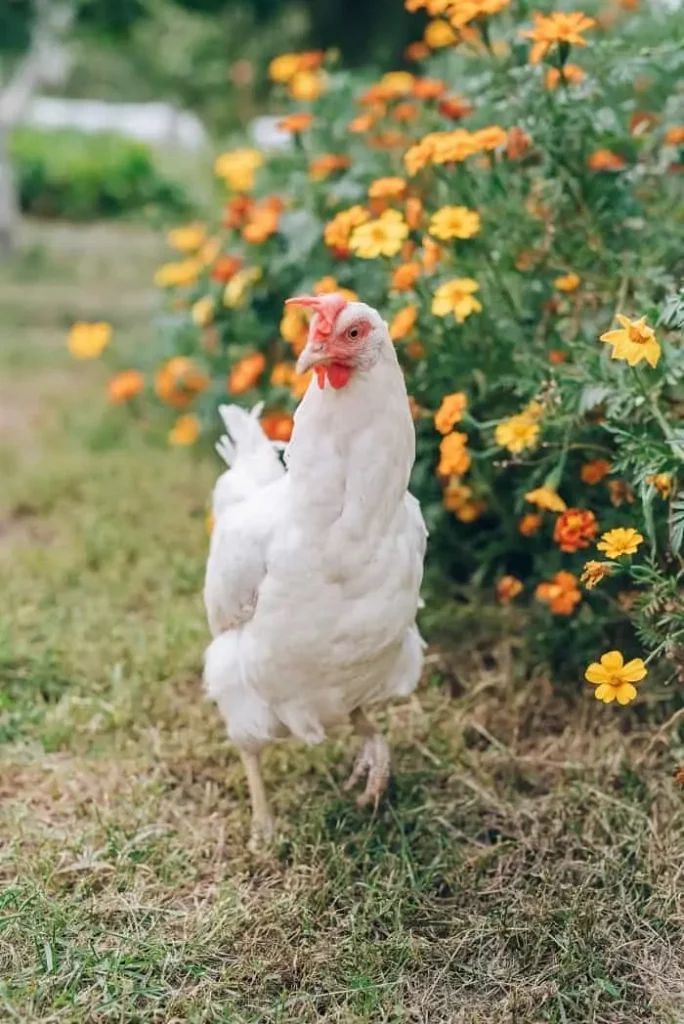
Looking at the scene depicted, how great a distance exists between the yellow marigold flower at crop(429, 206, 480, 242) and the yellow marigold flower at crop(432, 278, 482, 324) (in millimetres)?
113

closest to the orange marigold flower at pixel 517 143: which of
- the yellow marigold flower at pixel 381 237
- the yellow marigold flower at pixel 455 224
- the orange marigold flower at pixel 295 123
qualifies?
the yellow marigold flower at pixel 455 224

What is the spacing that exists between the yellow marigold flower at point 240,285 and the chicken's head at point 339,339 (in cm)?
191

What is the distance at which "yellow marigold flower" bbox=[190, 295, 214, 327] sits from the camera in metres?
4.18

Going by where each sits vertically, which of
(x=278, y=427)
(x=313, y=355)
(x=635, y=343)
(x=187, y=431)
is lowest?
(x=187, y=431)

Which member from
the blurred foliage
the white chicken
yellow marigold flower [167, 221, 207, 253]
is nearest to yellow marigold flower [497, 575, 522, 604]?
the white chicken

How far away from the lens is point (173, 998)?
2084 millimetres

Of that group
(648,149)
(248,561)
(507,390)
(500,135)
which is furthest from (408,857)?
(648,149)

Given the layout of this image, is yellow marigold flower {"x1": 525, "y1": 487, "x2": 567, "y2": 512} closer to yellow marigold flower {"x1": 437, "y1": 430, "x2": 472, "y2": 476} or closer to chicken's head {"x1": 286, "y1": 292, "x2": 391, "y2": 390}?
yellow marigold flower {"x1": 437, "y1": 430, "x2": 472, "y2": 476}

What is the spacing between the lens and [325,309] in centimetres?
204

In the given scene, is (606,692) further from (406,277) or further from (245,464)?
(406,277)

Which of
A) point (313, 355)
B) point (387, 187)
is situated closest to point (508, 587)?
point (387, 187)

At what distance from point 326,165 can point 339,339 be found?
179cm

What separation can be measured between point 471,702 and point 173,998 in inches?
48.1

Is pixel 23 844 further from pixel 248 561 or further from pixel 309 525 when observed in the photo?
pixel 309 525
